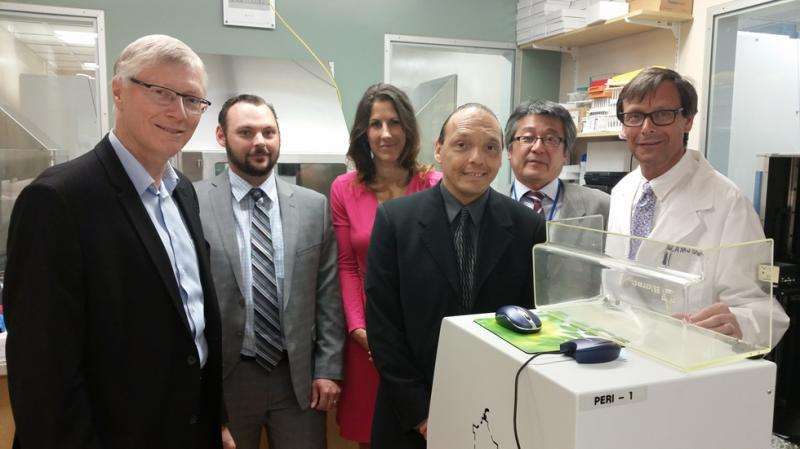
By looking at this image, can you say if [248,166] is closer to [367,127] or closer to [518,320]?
[367,127]

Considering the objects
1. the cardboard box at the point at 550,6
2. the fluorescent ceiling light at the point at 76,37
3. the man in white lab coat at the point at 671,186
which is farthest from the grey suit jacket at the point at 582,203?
the fluorescent ceiling light at the point at 76,37

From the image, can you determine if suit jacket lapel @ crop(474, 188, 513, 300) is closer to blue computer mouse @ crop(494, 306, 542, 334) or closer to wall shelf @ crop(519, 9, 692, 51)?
blue computer mouse @ crop(494, 306, 542, 334)

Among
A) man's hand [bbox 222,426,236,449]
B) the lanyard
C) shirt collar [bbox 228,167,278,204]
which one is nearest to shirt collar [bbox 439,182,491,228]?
the lanyard

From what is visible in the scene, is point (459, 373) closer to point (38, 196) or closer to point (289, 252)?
point (38, 196)

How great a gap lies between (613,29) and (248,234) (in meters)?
2.69

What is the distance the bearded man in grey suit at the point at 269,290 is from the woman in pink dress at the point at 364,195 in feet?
0.21

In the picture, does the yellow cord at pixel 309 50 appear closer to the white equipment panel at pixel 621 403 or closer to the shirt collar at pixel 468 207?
the shirt collar at pixel 468 207

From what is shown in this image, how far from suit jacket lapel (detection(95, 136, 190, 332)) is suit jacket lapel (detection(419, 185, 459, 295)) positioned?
544 millimetres

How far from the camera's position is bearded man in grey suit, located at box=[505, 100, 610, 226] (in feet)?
5.82

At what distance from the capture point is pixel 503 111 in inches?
163

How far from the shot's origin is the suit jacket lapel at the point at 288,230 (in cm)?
162

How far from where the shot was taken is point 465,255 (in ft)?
4.25

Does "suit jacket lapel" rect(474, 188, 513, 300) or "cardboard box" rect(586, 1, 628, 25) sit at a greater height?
"cardboard box" rect(586, 1, 628, 25)

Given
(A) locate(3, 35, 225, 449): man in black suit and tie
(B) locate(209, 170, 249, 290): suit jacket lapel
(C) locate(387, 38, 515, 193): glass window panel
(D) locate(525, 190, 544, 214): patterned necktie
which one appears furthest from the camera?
(C) locate(387, 38, 515, 193): glass window panel
